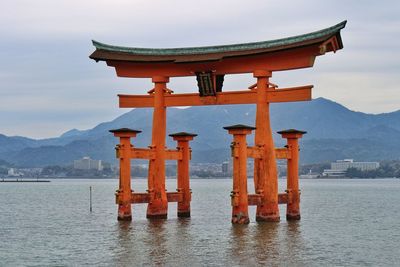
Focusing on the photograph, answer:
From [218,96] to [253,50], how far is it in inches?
117

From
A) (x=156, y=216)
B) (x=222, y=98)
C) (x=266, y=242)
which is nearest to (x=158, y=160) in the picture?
(x=156, y=216)

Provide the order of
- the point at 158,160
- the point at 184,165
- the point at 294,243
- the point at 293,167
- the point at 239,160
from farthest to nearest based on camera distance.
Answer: the point at 184,165, the point at 158,160, the point at 293,167, the point at 239,160, the point at 294,243

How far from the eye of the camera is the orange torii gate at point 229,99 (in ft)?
106

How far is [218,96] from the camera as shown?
3541 centimetres

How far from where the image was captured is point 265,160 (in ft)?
111

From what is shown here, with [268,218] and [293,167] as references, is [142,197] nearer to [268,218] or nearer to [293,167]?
[268,218]

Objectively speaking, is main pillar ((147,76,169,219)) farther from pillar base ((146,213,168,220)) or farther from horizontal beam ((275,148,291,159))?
horizontal beam ((275,148,291,159))

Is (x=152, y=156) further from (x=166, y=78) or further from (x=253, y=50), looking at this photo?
(x=253, y=50)

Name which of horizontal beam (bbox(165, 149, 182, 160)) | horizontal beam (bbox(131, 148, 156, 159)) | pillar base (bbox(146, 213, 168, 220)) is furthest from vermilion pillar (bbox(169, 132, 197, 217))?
horizontal beam (bbox(131, 148, 156, 159))

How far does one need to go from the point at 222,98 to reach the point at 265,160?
3911 millimetres

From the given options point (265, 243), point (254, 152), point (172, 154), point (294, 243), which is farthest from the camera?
point (172, 154)

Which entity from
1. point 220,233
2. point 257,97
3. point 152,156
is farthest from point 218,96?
point 220,233

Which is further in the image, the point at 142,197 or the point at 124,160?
the point at 142,197

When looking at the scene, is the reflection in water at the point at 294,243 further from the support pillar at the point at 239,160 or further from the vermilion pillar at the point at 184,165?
the vermilion pillar at the point at 184,165
